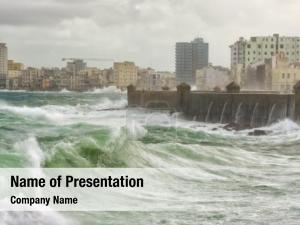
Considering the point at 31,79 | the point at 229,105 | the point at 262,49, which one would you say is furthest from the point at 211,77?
the point at 31,79

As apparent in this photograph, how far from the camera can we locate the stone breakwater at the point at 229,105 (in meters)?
10.5

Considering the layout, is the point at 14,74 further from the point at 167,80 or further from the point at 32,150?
the point at 167,80

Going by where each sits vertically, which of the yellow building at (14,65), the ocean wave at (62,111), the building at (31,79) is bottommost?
the ocean wave at (62,111)

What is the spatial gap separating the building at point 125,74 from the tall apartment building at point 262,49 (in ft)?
18.7

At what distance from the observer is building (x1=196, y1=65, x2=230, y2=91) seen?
1055 cm

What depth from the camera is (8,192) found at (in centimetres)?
329

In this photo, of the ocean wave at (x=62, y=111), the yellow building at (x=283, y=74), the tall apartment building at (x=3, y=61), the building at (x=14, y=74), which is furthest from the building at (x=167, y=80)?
the yellow building at (x=283, y=74)

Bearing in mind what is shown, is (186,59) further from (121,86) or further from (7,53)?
(7,53)

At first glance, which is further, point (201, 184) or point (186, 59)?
point (186, 59)

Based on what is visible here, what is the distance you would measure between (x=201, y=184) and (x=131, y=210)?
1.05 meters

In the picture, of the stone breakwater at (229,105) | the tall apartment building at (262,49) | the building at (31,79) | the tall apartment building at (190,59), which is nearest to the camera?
the building at (31,79)

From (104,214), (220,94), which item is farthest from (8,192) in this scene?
(220,94)

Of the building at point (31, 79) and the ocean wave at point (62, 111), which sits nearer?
the building at point (31, 79)

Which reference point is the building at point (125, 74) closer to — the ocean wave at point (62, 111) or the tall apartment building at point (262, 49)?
the ocean wave at point (62, 111)
